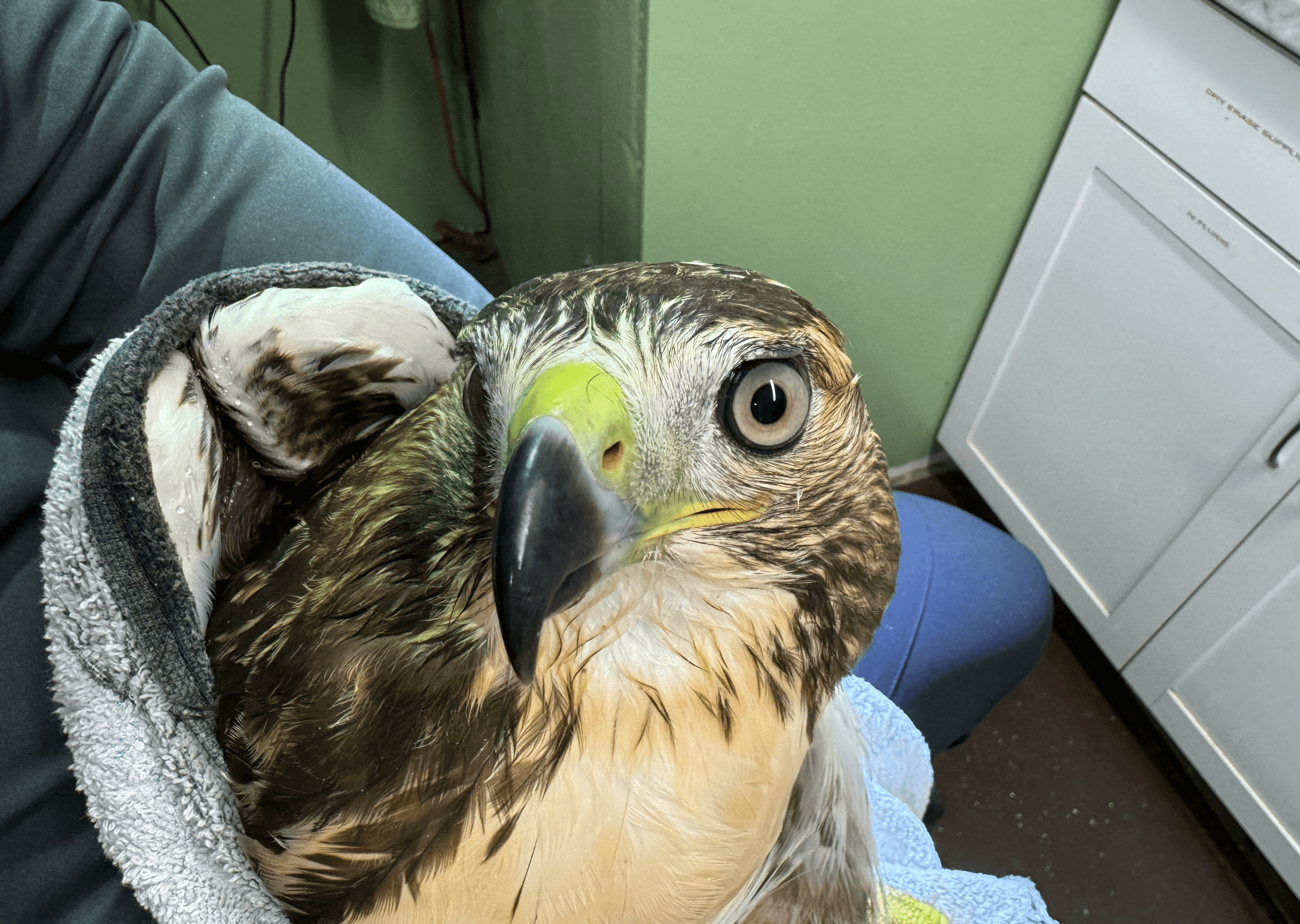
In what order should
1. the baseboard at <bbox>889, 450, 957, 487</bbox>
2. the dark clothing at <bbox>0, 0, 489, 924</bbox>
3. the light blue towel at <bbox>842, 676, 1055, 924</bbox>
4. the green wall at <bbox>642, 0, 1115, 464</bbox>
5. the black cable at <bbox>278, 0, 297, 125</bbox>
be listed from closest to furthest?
the dark clothing at <bbox>0, 0, 489, 924</bbox> → the light blue towel at <bbox>842, 676, 1055, 924</bbox> → the green wall at <bbox>642, 0, 1115, 464</bbox> → the black cable at <bbox>278, 0, 297, 125</bbox> → the baseboard at <bbox>889, 450, 957, 487</bbox>

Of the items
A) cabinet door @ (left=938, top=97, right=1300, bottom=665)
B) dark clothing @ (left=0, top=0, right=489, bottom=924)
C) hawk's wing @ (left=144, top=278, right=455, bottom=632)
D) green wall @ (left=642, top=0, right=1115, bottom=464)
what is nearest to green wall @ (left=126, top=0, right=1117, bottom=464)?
green wall @ (left=642, top=0, right=1115, bottom=464)

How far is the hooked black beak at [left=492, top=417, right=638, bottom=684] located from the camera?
17.2 inches

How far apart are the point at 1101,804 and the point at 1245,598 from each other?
622 millimetres

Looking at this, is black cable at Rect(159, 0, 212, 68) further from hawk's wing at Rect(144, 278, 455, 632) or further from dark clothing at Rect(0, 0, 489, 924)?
hawk's wing at Rect(144, 278, 455, 632)

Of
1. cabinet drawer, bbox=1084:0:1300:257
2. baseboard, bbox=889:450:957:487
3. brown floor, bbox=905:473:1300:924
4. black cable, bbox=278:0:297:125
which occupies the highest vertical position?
cabinet drawer, bbox=1084:0:1300:257

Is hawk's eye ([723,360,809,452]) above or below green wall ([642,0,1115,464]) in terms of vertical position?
above

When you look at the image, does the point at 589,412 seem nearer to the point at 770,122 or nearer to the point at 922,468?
the point at 770,122

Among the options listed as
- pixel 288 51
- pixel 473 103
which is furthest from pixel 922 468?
pixel 288 51

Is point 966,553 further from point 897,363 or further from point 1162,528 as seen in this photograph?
point 897,363

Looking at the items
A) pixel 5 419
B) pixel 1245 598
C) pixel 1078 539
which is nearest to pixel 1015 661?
pixel 1245 598

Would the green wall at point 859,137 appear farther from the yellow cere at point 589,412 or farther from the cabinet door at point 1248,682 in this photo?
the yellow cere at point 589,412

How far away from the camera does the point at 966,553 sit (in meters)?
1.18

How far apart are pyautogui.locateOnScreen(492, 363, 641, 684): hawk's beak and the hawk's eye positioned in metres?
0.07

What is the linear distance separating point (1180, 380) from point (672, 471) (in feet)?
4.44
